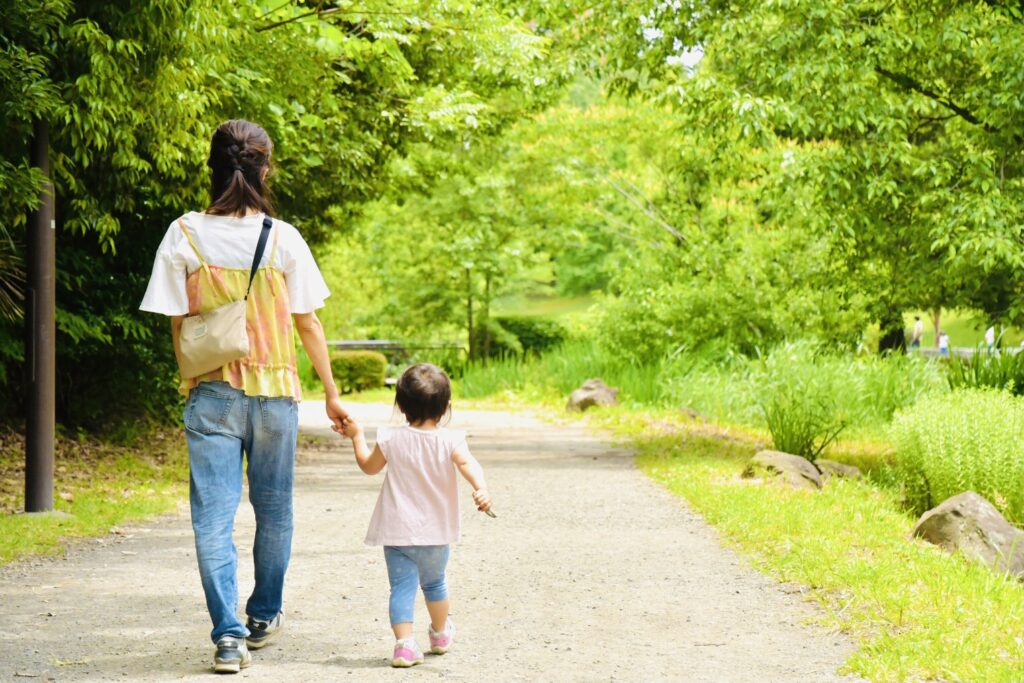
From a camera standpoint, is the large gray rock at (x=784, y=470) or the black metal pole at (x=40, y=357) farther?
the large gray rock at (x=784, y=470)

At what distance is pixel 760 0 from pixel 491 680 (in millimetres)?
9450

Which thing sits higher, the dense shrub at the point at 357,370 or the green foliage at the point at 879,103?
the green foliage at the point at 879,103

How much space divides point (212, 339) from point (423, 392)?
0.82 m

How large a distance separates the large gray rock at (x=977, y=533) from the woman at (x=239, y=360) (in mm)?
4458

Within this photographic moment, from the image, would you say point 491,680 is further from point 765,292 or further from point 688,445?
point 765,292

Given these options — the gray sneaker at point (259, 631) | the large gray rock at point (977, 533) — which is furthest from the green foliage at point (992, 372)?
the gray sneaker at point (259, 631)

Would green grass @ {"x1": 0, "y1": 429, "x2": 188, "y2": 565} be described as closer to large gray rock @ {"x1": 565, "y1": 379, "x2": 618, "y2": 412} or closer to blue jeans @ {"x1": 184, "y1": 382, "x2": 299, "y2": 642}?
blue jeans @ {"x1": 184, "y1": 382, "x2": 299, "y2": 642}

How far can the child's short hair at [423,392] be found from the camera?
5008 millimetres

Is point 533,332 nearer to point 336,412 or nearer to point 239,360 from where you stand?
point 336,412

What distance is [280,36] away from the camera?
11.5m

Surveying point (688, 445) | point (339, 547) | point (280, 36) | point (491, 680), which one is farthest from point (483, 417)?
point (491, 680)

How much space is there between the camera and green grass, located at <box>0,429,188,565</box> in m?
8.12

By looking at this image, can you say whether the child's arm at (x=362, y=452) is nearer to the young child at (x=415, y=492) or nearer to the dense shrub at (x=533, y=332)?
the young child at (x=415, y=492)

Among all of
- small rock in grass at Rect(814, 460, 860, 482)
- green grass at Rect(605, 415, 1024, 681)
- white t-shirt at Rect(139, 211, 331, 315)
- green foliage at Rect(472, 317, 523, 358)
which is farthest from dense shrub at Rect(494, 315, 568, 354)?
white t-shirt at Rect(139, 211, 331, 315)
